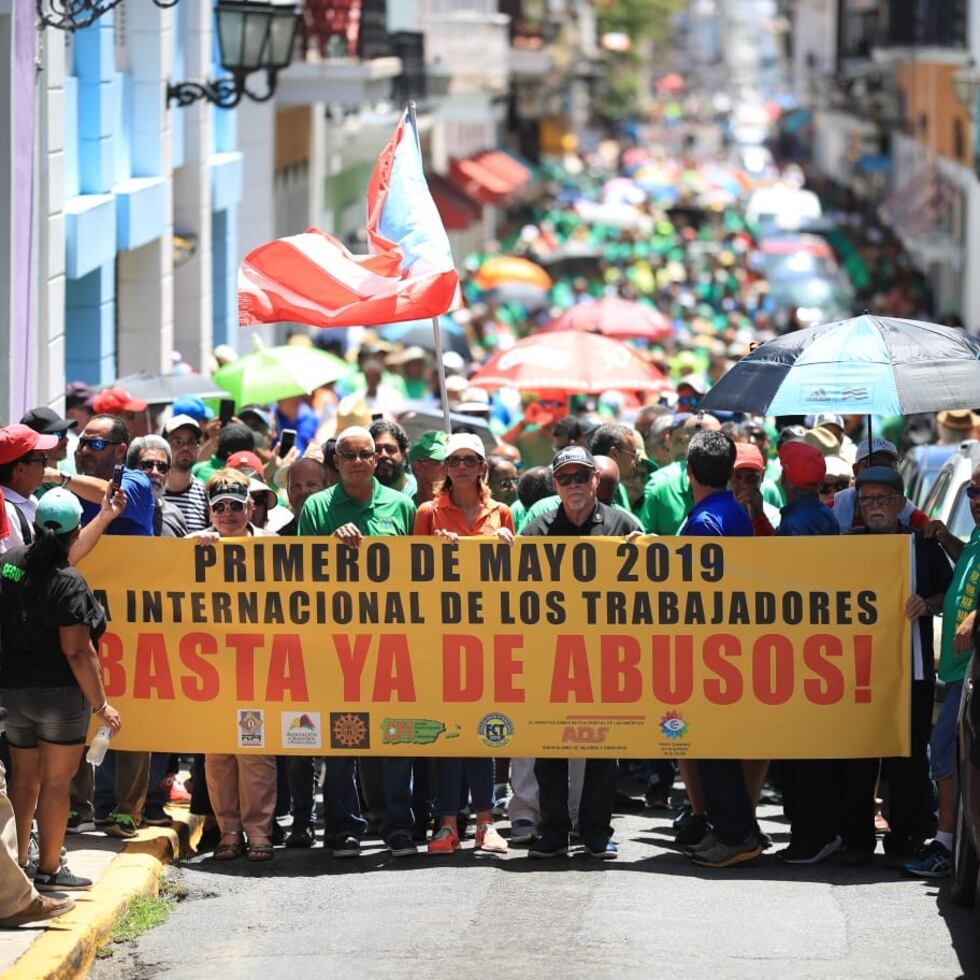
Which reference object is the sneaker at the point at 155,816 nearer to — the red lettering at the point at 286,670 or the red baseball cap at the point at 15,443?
the red lettering at the point at 286,670

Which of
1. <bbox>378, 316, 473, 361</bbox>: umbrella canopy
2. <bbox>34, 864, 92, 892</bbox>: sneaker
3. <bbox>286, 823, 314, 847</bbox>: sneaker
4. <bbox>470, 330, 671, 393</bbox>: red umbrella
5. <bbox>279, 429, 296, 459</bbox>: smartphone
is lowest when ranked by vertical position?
<bbox>286, 823, 314, 847</bbox>: sneaker

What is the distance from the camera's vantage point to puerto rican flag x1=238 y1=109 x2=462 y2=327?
11.1 m

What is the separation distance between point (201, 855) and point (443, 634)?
1.43 meters

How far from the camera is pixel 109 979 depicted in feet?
26.6

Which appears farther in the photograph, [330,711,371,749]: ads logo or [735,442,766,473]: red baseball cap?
[735,442,766,473]: red baseball cap

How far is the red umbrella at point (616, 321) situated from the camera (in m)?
20.8

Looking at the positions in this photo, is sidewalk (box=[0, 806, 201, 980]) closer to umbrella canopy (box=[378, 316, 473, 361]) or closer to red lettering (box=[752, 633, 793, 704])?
red lettering (box=[752, 633, 793, 704])

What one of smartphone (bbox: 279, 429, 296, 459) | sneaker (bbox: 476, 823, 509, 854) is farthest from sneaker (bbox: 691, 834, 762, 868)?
smartphone (bbox: 279, 429, 296, 459)

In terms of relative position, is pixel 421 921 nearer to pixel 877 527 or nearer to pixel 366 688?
pixel 366 688

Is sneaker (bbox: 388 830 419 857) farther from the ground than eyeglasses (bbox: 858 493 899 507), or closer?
closer

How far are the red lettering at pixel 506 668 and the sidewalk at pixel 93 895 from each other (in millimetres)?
1506

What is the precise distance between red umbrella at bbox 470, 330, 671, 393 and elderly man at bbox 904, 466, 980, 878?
7115mm

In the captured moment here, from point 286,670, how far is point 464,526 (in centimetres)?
95

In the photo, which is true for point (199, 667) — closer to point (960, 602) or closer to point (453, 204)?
point (960, 602)
